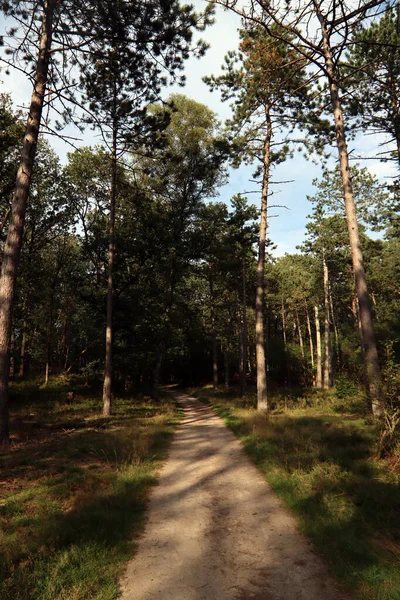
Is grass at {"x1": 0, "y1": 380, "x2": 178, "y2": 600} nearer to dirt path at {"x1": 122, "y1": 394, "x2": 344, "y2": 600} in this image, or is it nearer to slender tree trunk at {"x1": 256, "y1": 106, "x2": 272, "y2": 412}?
dirt path at {"x1": 122, "y1": 394, "x2": 344, "y2": 600}

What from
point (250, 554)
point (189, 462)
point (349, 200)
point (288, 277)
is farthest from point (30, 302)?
point (288, 277)

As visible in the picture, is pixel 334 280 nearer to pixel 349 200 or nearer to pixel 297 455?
pixel 349 200

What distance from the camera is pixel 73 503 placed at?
5.86 m

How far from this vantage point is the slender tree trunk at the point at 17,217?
8844 mm

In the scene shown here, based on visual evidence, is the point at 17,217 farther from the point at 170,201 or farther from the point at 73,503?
the point at 170,201

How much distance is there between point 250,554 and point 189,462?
15.0ft

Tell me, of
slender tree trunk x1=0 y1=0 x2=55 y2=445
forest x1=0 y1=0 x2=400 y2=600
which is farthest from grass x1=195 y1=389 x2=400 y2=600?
slender tree trunk x1=0 y1=0 x2=55 y2=445

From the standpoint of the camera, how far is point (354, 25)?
11.1m

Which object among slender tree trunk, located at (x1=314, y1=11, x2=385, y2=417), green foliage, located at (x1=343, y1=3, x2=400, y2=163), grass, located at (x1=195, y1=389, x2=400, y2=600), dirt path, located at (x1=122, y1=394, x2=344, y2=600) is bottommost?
dirt path, located at (x1=122, y1=394, x2=344, y2=600)

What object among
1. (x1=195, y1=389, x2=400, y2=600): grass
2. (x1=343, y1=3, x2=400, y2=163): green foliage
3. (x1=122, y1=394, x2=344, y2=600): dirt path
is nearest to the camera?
(x1=122, y1=394, x2=344, y2=600): dirt path

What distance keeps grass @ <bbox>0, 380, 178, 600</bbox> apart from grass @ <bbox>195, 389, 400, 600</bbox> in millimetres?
2702

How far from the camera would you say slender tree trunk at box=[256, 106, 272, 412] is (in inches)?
610

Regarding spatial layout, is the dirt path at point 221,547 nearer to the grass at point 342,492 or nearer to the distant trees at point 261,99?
the grass at point 342,492

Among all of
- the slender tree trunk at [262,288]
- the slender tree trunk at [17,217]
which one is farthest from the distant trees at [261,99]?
the slender tree trunk at [17,217]
